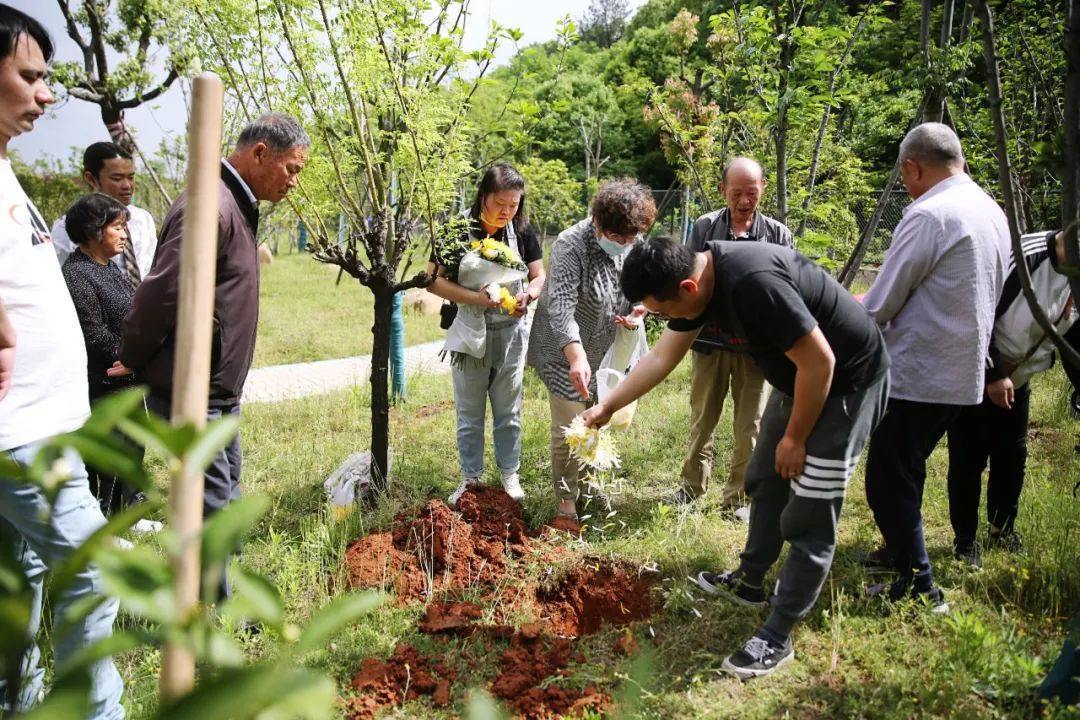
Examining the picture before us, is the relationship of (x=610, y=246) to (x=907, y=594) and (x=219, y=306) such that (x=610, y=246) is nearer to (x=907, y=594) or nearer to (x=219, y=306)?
(x=219, y=306)

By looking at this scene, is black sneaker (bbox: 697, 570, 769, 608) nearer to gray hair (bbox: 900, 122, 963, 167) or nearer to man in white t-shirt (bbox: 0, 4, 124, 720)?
gray hair (bbox: 900, 122, 963, 167)

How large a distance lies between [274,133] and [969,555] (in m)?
3.60

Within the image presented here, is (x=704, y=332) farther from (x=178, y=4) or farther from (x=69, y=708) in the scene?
(x=69, y=708)

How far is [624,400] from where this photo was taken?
312 centimetres

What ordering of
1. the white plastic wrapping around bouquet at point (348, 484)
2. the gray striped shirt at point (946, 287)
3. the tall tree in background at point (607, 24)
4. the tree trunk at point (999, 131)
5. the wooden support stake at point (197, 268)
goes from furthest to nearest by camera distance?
the tall tree in background at point (607, 24)
the white plastic wrapping around bouquet at point (348, 484)
the gray striped shirt at point (946, 287)
the tree trunk at point (999, 131)
the wooden support stake at point (197, 268)

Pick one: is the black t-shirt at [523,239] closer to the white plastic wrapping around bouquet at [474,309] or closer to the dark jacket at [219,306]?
the white plastic wrapping around bouquet at [474,309]

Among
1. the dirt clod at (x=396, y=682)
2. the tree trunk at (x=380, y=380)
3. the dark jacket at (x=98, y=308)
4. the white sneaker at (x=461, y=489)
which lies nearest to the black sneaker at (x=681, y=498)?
the white sneaker at (x=461, y=489)

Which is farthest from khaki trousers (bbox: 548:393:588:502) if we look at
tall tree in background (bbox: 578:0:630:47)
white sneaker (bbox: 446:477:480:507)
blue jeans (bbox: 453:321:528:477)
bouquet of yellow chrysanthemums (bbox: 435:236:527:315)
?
tall tree in background (bbox: 578:0:630:47)

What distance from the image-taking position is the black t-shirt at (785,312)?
7.97ft

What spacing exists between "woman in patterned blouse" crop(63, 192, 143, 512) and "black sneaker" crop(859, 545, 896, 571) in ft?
11.8

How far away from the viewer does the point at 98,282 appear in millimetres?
3523

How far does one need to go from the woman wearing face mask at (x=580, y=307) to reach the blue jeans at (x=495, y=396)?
0.47 ft

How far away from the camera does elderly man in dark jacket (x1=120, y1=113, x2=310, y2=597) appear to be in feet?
8.57

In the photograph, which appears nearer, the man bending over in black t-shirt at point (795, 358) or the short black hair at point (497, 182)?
the man bending over in black t-shirt at point (795, 358)
